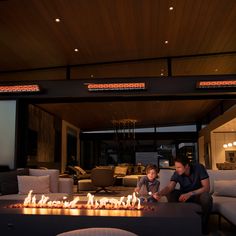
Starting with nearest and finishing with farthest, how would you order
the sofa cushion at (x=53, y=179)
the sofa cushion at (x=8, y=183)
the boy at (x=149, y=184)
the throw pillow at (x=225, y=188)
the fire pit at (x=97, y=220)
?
the fire pit at (x=97, y=220)
the boy at (x=149, y=184)
the throw pillow at (x=225, y=188)
the sofa cushion at (x=8, y=183)
the sofa cushion at (x=53, y=179)

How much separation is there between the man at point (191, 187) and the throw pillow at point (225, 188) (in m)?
0.84

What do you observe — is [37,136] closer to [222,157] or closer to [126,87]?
[126,87]

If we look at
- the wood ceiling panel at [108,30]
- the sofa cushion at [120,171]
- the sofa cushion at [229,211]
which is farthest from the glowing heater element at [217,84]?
the sofa cushion at [120,171]

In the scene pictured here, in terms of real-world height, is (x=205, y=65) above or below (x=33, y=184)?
above

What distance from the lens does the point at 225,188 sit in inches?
188

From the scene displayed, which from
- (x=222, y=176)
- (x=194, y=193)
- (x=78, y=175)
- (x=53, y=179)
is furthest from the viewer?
(x=78, y=175)

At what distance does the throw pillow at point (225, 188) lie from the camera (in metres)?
4.73

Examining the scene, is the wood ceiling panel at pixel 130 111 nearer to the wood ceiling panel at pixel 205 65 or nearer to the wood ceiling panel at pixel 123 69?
the wood ceiling panel at pixel 123 69

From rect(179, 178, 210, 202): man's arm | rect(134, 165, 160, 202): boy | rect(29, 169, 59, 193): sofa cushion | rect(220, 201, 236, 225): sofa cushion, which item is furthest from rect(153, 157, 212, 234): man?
rect(29, 169, 59, 193): sofa cushion

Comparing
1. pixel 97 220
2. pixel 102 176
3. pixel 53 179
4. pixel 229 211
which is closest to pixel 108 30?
pixel 53 179

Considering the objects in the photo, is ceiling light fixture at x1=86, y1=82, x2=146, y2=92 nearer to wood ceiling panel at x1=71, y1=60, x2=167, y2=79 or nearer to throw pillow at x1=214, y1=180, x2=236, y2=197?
wood ceiling panel at x1=71, y1=60, x2=167, y2=79

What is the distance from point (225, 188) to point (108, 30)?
3.33 metres

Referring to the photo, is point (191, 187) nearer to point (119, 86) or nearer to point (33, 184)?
point (33, 184)

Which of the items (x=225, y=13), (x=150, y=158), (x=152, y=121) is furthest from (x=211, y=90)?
(x=150, y=158)
